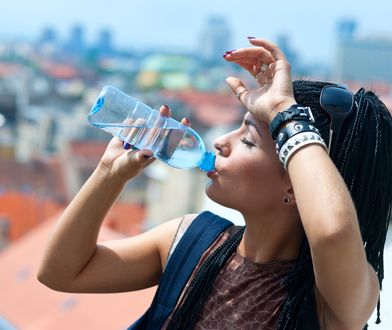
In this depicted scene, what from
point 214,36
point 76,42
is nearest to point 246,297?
Result: point 76,42

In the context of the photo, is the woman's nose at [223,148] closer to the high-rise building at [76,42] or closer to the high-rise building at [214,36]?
the high-rise building at [76,42]

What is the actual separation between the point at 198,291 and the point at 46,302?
9418 millimetres

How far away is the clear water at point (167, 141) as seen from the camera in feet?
3.40

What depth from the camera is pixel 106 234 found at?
25.3ft

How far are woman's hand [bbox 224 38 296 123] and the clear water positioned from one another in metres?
0.10

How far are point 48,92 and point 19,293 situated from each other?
3063 centimetres

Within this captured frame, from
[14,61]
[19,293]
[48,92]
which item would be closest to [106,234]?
[19,293]

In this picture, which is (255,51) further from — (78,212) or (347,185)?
(78,212)

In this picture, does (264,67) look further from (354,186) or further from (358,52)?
(358,52)

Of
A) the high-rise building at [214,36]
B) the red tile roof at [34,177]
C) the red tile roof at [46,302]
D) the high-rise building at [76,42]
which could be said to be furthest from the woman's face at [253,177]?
the high-rise building at [214,36]

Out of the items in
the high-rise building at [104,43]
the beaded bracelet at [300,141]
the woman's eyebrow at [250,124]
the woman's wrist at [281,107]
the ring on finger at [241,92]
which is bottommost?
the beaded bracelet at [300,141]

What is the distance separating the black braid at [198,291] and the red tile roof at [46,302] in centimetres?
532

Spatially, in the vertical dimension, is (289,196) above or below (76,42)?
below

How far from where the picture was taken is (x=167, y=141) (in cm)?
113
